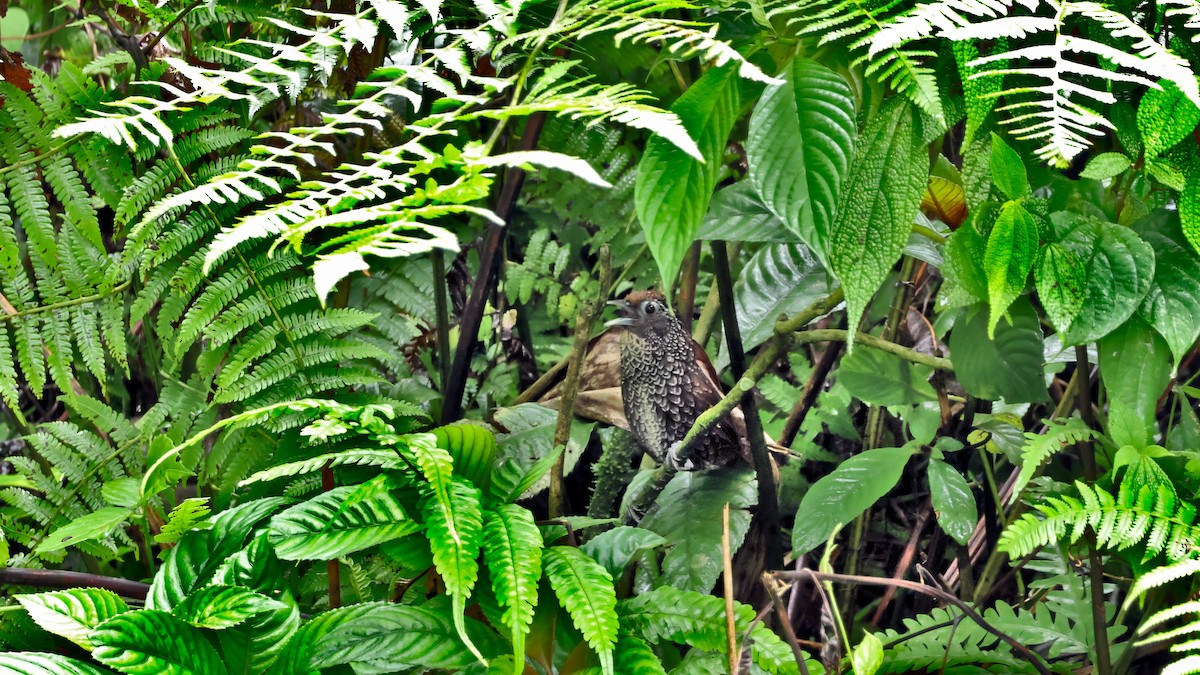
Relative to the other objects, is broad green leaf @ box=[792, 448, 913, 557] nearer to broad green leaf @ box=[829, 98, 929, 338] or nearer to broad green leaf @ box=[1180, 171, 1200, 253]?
broad green leaf @ box=[829, 98, 929, 338]

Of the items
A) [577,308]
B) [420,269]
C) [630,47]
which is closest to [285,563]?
[420,269]

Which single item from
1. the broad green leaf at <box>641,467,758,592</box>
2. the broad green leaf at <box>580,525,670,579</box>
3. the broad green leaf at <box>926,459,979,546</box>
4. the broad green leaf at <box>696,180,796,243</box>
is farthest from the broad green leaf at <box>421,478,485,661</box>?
the broad green leaf at <box>926,459,979,546</box>

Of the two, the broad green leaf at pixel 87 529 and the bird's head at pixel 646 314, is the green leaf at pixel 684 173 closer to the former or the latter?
the bird's head at pixel 646 314

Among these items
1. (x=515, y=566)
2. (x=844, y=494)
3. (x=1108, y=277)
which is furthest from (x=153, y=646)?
(x=1108, y=277)

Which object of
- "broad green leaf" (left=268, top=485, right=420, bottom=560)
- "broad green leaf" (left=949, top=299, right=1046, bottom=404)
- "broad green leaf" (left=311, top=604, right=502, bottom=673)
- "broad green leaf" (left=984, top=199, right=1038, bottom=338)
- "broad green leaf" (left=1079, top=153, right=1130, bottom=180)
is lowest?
"broad green leaf" (left=311, top=604, right=502, bottom=673)

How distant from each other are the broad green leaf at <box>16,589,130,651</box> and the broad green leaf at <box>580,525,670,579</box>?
426 millimetres

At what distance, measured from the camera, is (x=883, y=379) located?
964mm

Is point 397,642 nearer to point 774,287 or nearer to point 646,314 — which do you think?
point 646,314

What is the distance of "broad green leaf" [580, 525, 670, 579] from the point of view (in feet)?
2.75

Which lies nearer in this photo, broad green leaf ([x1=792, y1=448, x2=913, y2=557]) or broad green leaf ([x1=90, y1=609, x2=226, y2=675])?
broad green leaf ([x1=90, y1=609, x2=226, y2=675])

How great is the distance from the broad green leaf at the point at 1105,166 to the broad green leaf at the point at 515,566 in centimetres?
58

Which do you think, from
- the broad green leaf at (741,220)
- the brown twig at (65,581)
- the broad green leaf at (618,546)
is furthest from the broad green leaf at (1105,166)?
the brown twig at (65,581)

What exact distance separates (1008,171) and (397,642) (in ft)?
2.23

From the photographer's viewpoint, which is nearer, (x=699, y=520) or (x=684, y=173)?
(x=684, y=173)
